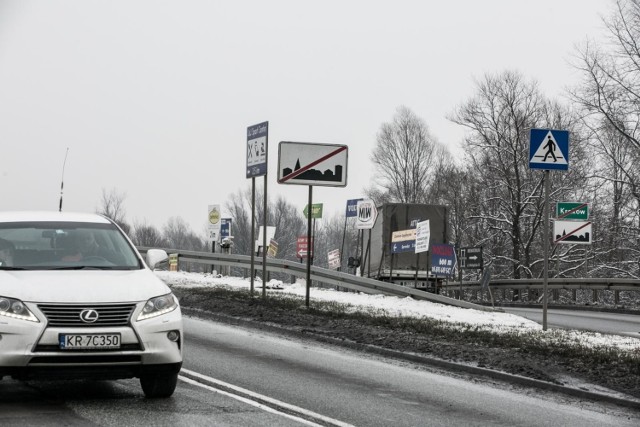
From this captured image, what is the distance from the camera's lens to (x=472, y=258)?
3067 centimetres

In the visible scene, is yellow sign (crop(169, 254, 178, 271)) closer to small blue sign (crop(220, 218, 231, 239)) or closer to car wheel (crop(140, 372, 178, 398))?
small blue sign (crop(220, 218, 231, 239))

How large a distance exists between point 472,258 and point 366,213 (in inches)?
162

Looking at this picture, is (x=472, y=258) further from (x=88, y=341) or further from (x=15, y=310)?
(x=15, y=310)

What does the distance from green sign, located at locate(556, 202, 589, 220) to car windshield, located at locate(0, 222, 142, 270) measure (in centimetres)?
2206

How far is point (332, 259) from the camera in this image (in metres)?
38.6

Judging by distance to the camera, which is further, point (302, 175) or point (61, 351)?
point (302, 175)

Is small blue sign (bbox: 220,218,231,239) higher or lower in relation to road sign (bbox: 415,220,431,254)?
higher

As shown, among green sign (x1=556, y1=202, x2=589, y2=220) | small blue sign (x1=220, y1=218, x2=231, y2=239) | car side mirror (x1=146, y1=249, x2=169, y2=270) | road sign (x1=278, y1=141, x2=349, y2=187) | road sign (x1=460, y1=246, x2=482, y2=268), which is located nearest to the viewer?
car side mirror (x1=146, y1=249, x2=169, y2=270)

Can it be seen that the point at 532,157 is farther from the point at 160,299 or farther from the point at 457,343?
the point at 160,299

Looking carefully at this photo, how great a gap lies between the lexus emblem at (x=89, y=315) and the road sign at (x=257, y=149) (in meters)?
11.6

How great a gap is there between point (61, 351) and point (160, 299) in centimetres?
96

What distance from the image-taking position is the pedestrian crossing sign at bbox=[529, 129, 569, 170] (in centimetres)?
1538

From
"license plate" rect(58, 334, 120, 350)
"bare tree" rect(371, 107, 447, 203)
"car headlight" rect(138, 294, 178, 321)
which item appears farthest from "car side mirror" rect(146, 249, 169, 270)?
"bare tree" rect(371, 107, 447, 203)

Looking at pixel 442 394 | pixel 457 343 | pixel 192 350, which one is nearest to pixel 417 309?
pixel 457 343
